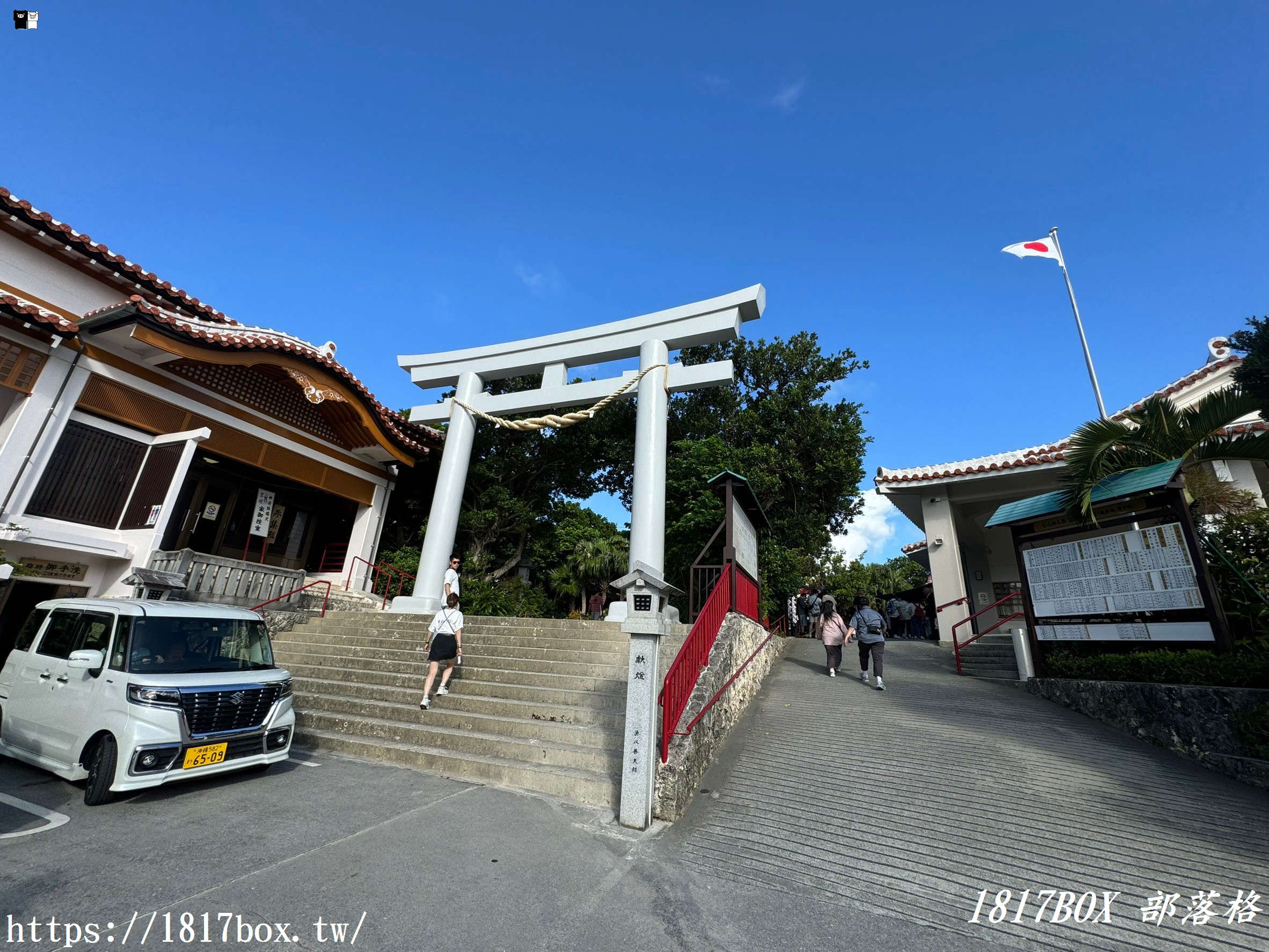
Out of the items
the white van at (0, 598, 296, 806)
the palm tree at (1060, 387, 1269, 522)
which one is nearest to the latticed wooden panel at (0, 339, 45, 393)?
the white van at (0, 598, 296, 806)

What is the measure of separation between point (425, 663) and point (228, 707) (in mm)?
3643

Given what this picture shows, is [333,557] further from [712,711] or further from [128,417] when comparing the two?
[712,711]

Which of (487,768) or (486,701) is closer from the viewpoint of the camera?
(487,768)

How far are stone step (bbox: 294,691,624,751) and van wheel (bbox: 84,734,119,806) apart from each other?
2639 mm

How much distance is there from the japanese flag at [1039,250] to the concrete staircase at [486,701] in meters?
12.5

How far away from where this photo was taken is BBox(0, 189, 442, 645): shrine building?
27.8 ft

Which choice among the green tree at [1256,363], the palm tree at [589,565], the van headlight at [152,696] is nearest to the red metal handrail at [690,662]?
the van headlight at [152,696]

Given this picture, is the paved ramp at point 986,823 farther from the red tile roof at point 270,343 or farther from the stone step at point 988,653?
the red tile roof at point 270,343

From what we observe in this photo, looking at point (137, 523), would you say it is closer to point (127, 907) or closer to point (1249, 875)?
point (127, 907)

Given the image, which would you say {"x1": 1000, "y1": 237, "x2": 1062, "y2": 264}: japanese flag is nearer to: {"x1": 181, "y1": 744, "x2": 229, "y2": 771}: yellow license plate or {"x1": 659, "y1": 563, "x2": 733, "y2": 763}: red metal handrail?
{"x1": 659, "y1": 563, "x2": 733, "y2": 763}: red metal handrail

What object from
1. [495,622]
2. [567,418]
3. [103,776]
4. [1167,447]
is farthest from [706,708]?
[567,418]

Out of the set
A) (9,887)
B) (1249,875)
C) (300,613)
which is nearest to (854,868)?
(1249,875)

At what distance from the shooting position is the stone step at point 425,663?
7211 mm

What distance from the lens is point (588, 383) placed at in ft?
38.4
